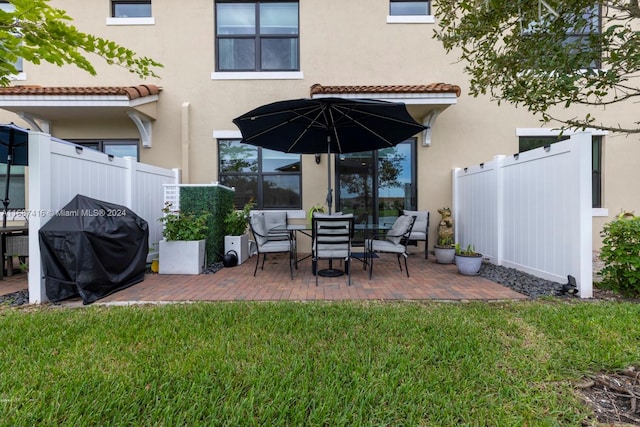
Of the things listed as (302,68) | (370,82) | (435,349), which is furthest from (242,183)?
(435,349)

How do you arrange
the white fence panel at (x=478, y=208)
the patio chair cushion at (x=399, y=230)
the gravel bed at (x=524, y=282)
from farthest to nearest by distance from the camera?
the white fence panel at (x=478, y=208) → the patio chair cushion at (x=399, y=230) → the gravel bed at (x=524, y=282)

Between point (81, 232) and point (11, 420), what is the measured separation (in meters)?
2.38

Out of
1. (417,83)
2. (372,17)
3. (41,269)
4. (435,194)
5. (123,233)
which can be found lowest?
(41,269)

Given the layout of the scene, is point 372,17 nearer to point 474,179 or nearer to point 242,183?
point 474,179

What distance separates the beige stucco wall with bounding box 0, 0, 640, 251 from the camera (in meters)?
6.98

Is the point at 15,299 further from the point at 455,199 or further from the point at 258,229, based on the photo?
the point at 455,199

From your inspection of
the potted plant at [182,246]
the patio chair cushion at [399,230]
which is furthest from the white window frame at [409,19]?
the potted plant at [182,246]

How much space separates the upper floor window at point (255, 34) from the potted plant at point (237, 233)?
361 centimetres

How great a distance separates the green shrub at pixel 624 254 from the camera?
3.46m

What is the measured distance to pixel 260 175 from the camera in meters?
7.18

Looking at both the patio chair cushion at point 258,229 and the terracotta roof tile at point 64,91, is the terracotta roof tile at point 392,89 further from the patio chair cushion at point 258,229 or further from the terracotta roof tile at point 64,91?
the terracotta roof tile at point 64,91

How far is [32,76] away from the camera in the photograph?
6.91 metres

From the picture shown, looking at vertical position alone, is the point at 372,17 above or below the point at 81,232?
above

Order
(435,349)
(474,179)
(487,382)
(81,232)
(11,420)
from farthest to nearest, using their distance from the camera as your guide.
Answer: (474,179)
(81,232)
(435,349)
(487,382)
(11,420)
